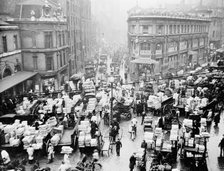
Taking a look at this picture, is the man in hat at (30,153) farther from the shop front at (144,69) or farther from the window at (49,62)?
the shop front at (144,69)

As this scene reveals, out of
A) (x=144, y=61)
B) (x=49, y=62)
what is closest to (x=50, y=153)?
(x=49, y=62)

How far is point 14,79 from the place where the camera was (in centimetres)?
3209

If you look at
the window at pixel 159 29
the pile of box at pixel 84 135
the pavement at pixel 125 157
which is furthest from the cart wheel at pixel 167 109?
the window at pixel 159 29

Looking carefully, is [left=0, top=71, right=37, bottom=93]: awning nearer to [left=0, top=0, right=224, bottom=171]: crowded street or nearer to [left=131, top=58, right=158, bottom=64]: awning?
[left=0, top=0, right=224, bottom=171]: crowded street

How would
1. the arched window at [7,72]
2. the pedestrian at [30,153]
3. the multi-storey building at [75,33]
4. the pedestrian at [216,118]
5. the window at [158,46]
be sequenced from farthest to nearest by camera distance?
1. the multi-storey building at [75,33]
2. the window at [158,46]
3. the arched window at [7,72]
4. the pedestrian at [216,118]
5. the pedestrian at [30,153]

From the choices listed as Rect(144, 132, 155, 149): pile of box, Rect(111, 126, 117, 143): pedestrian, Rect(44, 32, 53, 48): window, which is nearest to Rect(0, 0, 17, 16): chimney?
Rect(44, 32, 53, 48): window

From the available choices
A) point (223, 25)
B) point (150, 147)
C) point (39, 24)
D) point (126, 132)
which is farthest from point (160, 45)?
point (223, 25)

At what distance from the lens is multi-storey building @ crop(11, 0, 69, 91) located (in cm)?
3681

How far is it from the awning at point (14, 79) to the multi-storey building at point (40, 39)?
82.8 inches

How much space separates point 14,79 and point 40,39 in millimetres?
8123

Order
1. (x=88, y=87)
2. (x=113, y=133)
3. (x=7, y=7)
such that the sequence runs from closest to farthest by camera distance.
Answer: (x=113, y=133) < (x=88, y=87) < (x=7, y=7)

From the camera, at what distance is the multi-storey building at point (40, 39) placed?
36812 millimetres

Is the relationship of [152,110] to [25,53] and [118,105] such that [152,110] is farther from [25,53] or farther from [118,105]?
[25,53]

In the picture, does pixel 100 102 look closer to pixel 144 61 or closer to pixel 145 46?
pixel 144 61
